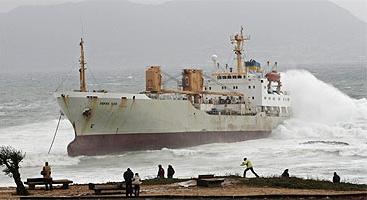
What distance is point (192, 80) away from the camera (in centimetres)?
4875

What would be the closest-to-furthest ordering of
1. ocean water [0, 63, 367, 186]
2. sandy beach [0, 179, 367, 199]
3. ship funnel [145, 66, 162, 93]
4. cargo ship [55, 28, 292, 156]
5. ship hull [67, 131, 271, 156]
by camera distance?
1. sandy beach [0, 179, 367, 199]
2. ocean water [0, 63, 367, 186]
3. ship hull [67, 131, 271, 156]
4. cargo ship [55, 28, 292, 156]
5. ship funnel [145, 66, 162, 93]

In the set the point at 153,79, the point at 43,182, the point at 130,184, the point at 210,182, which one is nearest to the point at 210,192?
the point at 210,182

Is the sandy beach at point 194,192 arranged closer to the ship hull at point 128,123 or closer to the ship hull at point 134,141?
the ship hull at point 134,141

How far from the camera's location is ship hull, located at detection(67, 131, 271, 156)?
40.5 m

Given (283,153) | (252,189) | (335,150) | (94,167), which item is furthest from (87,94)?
(252,189)

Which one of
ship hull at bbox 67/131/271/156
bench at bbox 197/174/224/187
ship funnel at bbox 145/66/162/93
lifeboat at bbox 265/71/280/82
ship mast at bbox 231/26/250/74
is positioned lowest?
bench at bbox 197/174/224/187

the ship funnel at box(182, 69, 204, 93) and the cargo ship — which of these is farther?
the ship funnel at box(182, 69, 204, 93)

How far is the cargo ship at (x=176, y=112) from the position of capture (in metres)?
41.4

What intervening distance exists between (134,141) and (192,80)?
817 cm

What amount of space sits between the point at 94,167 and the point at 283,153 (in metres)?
10.5

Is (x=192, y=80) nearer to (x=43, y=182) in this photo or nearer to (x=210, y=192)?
(x=43, y=182)

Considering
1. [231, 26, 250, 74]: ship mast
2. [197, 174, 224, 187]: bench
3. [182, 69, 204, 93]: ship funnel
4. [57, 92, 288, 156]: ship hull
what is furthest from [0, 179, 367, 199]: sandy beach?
[231, 26, 250, 74]: ship mast

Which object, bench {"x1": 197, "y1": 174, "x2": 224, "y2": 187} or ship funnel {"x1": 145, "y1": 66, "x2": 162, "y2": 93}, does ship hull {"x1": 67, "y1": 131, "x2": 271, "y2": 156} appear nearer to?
ship funnel {"x1": 145, "y1": 66, "x2": 162, "y2": 93}

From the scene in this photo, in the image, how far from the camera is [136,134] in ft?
139
